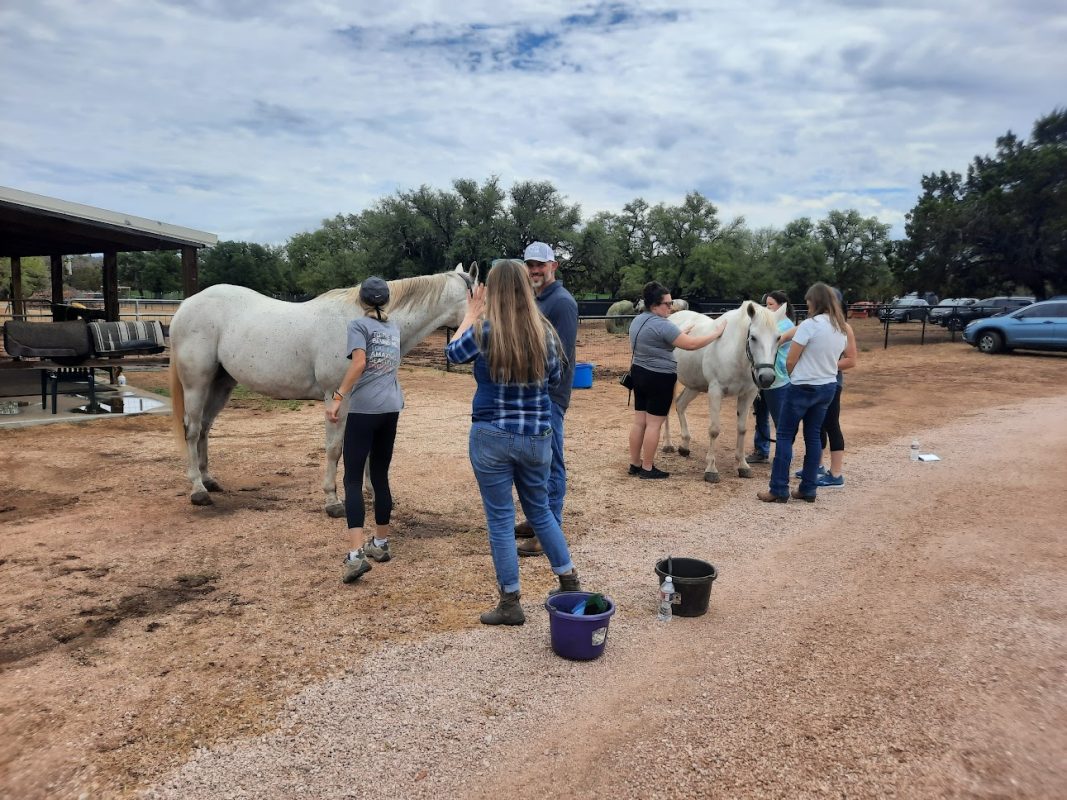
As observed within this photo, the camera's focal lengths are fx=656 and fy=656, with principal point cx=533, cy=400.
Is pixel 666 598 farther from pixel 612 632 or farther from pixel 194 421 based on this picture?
pixel 194 421

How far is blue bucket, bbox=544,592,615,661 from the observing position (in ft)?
9.86

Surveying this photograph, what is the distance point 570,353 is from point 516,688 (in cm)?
Answer: 219

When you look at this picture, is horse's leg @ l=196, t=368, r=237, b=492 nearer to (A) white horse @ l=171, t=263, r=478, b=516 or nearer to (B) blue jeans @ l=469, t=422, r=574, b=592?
(A) white horse @ l=171, t=263, r=478, b=516

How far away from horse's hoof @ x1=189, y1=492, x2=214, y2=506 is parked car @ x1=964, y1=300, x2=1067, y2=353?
20909 millimetres

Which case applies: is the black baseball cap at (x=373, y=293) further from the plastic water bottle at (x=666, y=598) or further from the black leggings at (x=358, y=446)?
the plastic water bottle at (x=666, y=598)

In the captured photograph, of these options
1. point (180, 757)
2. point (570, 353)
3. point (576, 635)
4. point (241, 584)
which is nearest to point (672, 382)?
point (570, 353)

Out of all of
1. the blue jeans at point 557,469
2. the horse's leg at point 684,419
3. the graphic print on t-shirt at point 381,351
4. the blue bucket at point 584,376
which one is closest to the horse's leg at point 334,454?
the graphic print on t-shirt at point 381,351

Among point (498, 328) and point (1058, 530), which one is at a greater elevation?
point (498, 328)

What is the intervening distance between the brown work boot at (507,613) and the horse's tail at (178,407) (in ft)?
12.1

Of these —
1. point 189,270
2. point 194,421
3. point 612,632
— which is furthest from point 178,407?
point 189,270

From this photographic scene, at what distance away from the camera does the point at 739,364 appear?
6656 mm

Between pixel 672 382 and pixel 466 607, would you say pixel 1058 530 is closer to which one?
pixel 672 382

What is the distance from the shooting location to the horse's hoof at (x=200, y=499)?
5441 mm

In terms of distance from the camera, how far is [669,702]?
108 inches
